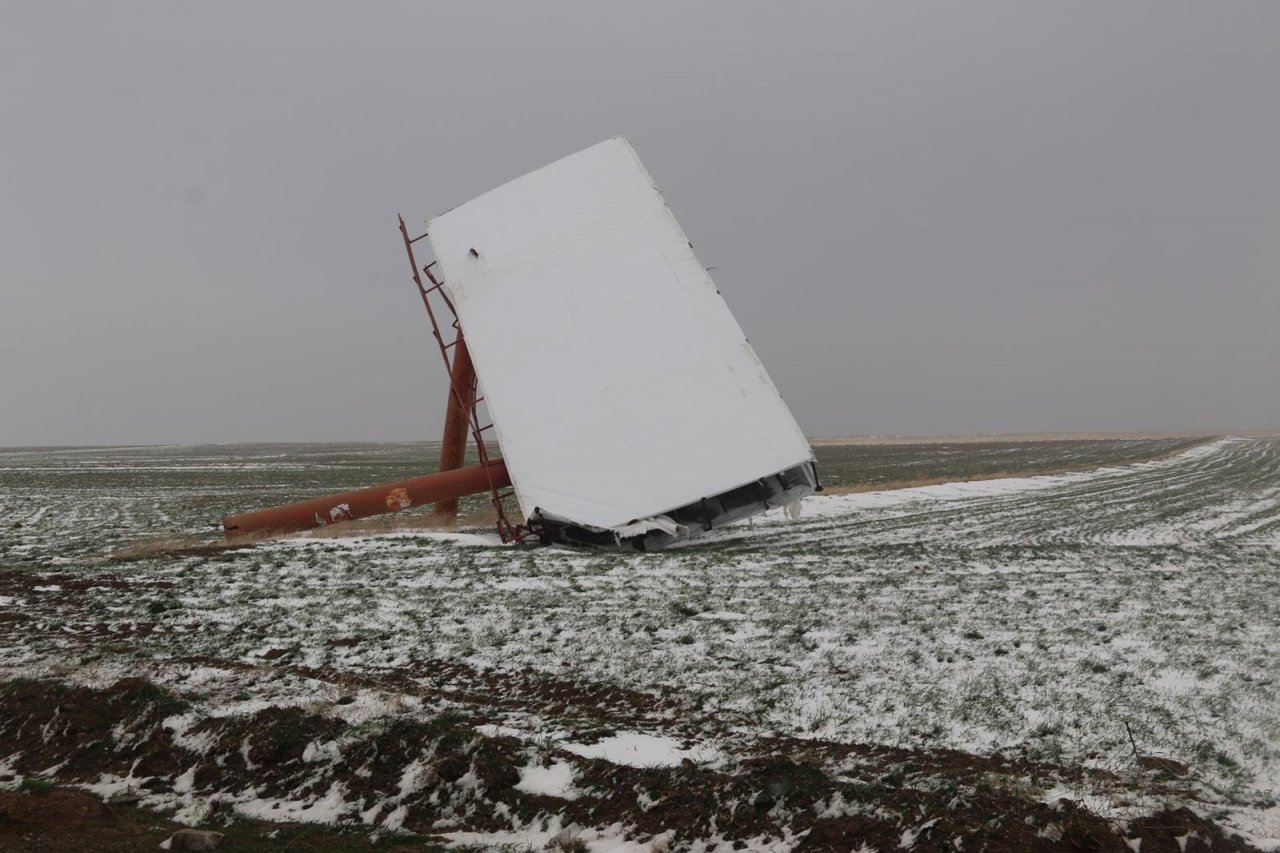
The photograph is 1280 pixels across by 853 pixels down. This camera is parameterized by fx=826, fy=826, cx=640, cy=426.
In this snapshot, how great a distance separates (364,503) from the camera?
624 inches

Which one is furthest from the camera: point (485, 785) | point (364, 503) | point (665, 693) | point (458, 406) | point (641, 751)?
point (458, 406)

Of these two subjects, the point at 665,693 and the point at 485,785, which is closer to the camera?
the point at 485,785

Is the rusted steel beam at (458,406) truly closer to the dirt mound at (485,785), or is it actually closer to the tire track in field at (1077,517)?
the tire track in field at (1077,517)

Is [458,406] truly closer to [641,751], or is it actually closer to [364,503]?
[364,503]

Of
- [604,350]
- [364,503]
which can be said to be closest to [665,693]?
[604,350]

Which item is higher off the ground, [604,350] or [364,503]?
[604,350]

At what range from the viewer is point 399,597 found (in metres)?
10.5

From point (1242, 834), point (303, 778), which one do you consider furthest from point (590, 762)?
point (1242, 834)

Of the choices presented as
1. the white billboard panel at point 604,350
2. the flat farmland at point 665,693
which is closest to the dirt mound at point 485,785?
the flat farmland at point 665,693

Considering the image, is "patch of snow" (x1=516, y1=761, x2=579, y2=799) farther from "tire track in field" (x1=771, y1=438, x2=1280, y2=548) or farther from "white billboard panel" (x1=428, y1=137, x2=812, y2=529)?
"tire track in field" (x1=771, y1=438, x2=1280, y2=548)

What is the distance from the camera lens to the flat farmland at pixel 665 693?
5.07 metres

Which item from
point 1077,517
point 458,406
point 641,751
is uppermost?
point 458,406

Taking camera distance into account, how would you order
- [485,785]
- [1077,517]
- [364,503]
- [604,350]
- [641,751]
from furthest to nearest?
1. [1077,517]
2. [364,503]
3. [604,350]
4. [641,751]
5. [485,785]

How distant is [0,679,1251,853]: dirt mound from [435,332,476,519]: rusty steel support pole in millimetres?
9966
